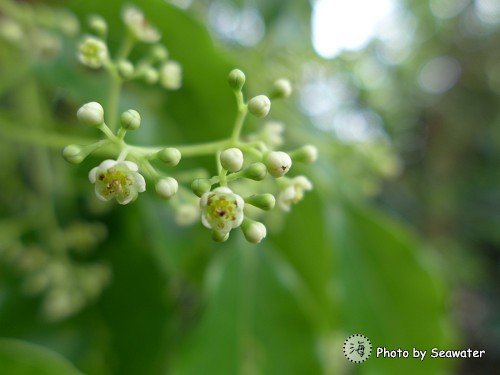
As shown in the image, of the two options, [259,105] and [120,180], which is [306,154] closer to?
[259,105]

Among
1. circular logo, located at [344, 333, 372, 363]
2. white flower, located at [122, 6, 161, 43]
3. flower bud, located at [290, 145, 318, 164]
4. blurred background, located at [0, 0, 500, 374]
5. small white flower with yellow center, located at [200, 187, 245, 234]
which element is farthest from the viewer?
circular logo, located at [344, 333, 372, 363]

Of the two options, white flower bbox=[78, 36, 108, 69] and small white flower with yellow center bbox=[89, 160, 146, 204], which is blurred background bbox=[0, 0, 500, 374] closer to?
white flower bbox=[78, 36, 108, 69]

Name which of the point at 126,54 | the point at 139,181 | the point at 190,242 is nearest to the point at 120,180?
the point at 139,181

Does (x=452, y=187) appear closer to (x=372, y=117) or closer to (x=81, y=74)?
(x=372, y=117)

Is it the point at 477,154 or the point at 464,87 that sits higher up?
the point at 464,87

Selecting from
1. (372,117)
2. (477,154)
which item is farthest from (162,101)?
(477,154)

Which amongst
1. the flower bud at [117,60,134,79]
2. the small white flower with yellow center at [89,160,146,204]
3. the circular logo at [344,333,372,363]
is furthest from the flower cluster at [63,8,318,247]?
the circular logo at [344,333,372,363]

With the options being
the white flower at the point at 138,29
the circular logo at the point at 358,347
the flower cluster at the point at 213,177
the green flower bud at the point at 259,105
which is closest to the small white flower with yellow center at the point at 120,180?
the flower cluster at the point at 213,177
